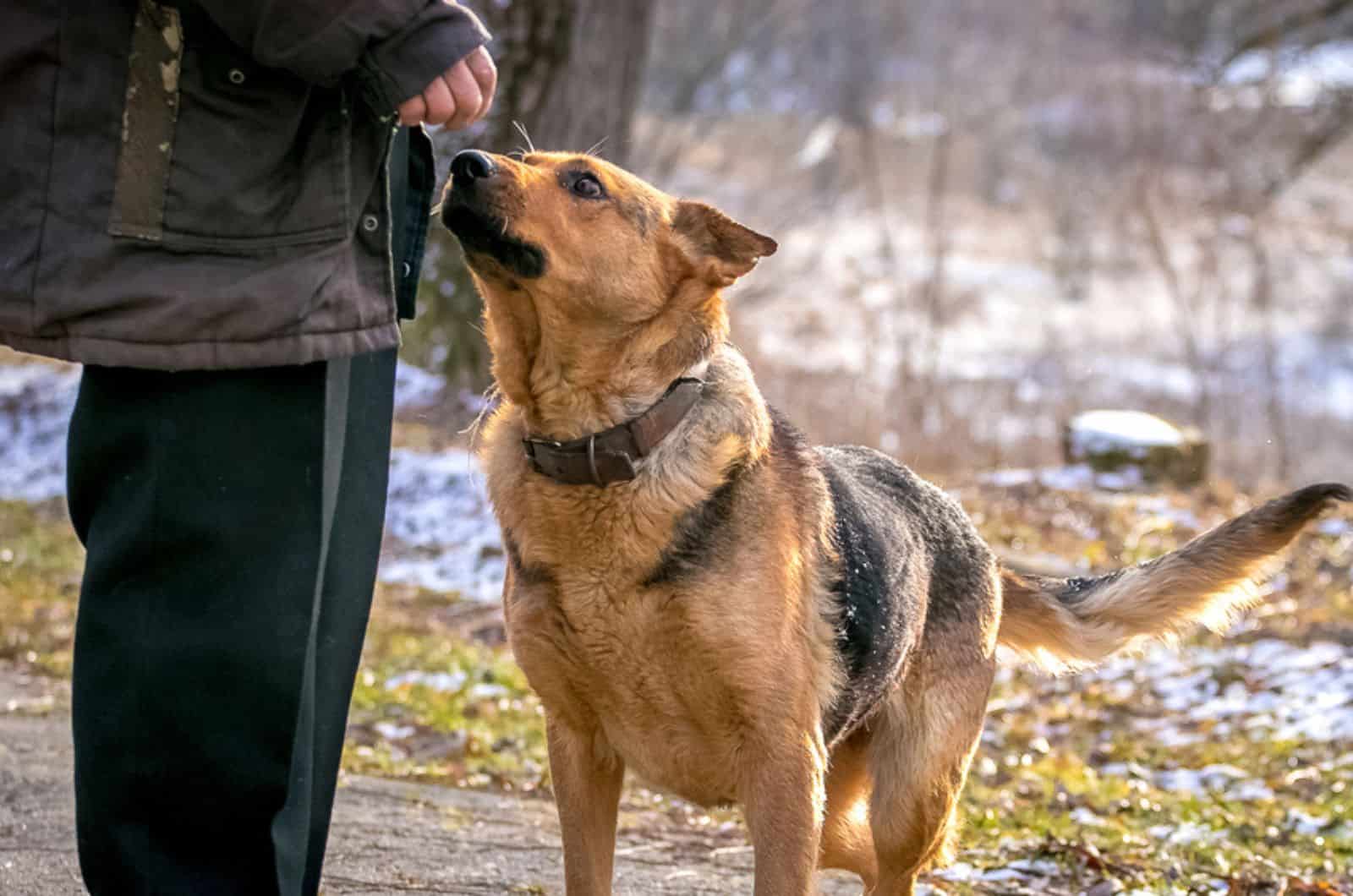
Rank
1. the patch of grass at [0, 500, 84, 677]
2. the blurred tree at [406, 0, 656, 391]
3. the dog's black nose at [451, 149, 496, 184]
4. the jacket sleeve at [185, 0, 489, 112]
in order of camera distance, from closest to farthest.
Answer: the jacket sleeve at [185, 0, 489, 112] < the dog's black nose at [451, 149, 496, 184] < the patch of grass at [0, 500, 84, 677] < the blurred tree at [406, 0, 656, 391]

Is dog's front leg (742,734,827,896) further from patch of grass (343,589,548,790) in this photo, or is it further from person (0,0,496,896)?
patch of grass (343,589,548,790)

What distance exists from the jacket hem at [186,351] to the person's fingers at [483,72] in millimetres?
444

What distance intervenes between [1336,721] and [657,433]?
3.90 metres

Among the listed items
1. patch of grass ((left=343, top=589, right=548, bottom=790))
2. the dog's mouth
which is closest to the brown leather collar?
the dog's mouth

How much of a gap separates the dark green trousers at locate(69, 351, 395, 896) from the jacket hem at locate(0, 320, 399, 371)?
5cm

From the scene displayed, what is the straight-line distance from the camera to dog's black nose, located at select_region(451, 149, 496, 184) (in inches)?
128

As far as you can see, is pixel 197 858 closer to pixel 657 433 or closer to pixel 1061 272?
pixel 657 433

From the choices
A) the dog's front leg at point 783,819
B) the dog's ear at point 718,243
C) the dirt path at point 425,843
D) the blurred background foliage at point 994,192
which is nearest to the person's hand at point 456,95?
the dog's ear at point 718,243

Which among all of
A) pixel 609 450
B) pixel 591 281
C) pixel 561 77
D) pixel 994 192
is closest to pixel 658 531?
pixel 609 450

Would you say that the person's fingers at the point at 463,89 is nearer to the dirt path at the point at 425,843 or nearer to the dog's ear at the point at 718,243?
the dog's ear at the point at 718,243

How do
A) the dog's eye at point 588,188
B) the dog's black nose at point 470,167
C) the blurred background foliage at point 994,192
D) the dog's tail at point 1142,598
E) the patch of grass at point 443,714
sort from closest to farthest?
the dog's black nose at point 470,167 → the dog's eye at point 588,188 → the dog's tail at point 1142,598 → the patch of grass at point 443,714 → the blurred background foliage at point 994,192

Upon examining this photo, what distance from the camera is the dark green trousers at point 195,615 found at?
2.39m

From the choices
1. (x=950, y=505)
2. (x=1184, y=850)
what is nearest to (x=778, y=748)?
(x=950, y=505)

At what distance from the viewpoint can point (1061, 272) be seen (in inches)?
931
